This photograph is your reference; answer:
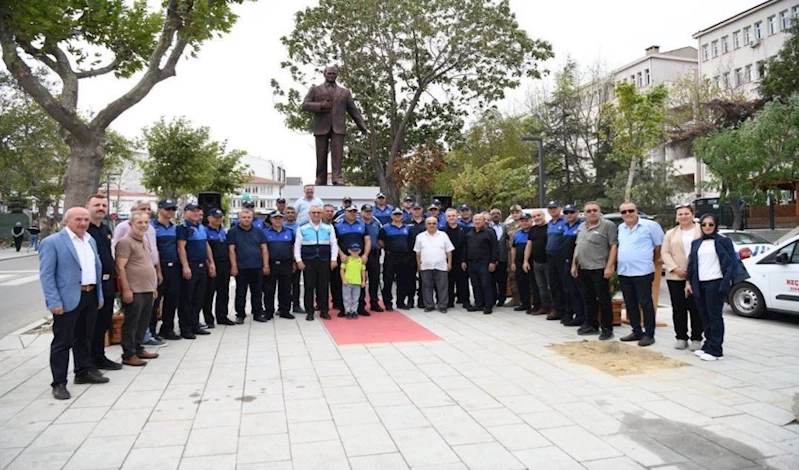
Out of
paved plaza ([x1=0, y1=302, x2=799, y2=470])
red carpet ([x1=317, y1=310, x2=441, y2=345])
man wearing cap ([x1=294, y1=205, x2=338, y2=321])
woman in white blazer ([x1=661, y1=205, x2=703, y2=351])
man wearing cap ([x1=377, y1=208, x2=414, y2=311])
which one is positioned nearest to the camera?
paved plaza ([x1=0, y1=302, x2=799, y2=470])

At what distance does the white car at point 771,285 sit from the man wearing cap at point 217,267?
8.15 meters

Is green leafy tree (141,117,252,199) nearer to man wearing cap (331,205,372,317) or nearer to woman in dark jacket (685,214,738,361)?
man wearing cap (331,205,372,317)

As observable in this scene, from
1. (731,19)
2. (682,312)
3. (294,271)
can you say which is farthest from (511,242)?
(731,19)

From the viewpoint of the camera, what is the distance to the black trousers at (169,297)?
7.34m

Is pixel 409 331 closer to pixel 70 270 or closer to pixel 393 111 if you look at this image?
pixel 70 270

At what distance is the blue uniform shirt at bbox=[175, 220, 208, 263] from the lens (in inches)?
301

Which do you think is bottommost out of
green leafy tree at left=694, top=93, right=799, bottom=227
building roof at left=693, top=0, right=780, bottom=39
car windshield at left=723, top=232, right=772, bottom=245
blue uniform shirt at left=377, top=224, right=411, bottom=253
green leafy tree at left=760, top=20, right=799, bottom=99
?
car windshield at left=723, top=232, right=772, bottom=245

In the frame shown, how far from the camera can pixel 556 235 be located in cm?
872

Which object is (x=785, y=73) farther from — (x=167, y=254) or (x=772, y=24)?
(x=167, y=254)

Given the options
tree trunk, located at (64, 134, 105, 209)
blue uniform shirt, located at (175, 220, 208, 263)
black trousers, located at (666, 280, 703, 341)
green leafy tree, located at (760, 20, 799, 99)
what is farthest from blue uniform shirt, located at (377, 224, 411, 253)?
green leafy tree, located at (760, 20, 799, 99)

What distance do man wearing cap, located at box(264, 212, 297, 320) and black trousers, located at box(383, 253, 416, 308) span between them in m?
1.73

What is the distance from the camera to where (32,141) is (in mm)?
31219

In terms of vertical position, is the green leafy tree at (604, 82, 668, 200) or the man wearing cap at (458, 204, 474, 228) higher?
the green leafy tree at (604, 82, 668, 200)

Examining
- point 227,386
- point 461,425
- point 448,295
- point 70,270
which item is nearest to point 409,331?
point 448,295
